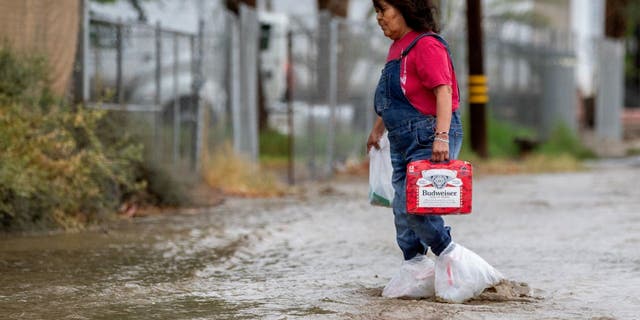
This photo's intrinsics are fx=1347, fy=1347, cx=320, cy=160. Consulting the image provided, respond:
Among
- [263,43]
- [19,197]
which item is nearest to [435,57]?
[19,197]

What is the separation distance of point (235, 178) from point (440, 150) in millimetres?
8224

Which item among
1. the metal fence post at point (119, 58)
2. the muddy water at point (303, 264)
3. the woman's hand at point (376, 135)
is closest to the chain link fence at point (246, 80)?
the metal fence post at point (119, 58)

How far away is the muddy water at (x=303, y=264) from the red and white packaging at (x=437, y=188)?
20.1 inches

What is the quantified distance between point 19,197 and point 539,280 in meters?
4.07

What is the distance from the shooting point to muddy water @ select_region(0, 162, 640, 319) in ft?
22.7

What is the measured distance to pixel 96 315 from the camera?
21.9ft

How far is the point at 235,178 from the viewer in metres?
15.0

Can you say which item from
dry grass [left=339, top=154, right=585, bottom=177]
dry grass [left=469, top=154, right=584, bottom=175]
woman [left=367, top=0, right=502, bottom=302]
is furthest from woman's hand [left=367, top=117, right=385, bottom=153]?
dry grass [left=469, top=154, right=584, bottom=175]

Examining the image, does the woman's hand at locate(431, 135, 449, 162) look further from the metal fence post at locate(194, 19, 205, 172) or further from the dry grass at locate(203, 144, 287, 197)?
the metal fence post at locate(194, 19, 205, 172)

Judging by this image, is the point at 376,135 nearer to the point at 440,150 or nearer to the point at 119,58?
the point at 440,150

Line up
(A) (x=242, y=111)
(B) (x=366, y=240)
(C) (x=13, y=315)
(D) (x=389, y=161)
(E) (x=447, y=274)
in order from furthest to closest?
(A) (x=242, y=111)
(B) (x=366, y=240)
(D) (x=389, y=161)
(E) (x=447, y=274)
(C) (x=13, y=315)

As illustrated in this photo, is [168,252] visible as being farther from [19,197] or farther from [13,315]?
[13,315]

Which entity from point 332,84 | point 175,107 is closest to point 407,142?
point 175,107

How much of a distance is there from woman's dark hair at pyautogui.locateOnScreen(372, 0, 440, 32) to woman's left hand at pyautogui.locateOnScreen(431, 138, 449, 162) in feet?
2.25
